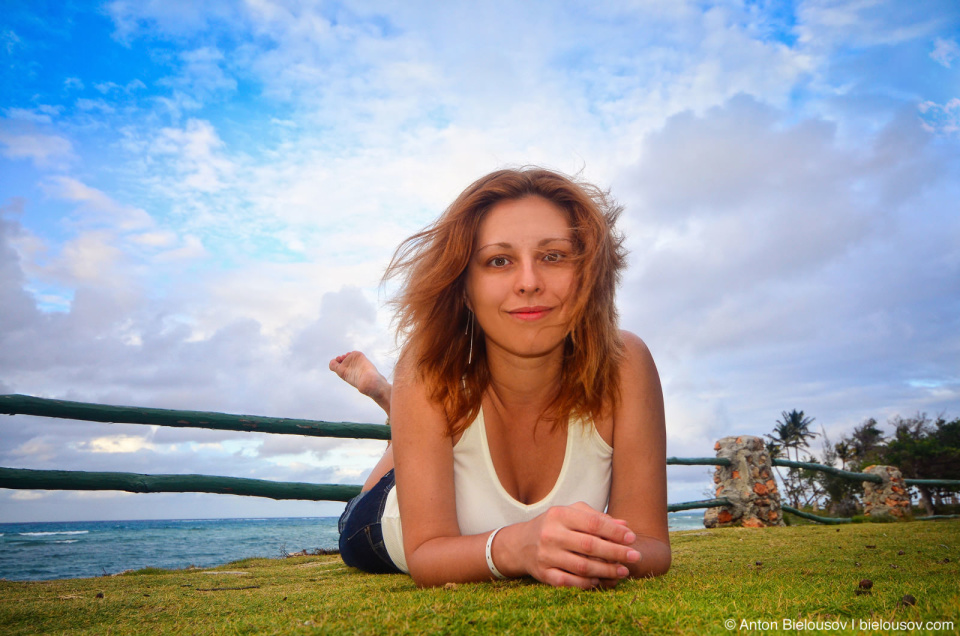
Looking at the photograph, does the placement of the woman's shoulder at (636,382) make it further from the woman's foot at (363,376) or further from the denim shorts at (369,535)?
the woman's foot at (363,376)

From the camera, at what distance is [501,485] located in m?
2.30

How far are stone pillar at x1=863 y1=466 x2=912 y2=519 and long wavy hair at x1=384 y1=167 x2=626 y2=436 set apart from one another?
10240 mm

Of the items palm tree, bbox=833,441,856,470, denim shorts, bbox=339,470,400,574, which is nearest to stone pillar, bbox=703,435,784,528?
denim shorts, bbox=339,470,400,574

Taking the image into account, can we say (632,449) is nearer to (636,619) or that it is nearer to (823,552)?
(636,619)

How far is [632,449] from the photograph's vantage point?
2203 mm

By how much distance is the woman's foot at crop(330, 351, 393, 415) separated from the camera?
4.16 metres

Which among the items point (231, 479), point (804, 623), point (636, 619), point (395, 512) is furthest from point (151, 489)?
point (804, 623)

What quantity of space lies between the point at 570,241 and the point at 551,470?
39.1 inches

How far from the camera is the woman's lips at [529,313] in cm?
219

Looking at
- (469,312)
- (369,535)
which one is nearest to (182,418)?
(369,535)

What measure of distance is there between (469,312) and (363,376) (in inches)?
76.1

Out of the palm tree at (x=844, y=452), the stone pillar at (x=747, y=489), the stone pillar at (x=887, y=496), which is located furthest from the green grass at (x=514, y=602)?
the palm tree at (x=844, y=452)

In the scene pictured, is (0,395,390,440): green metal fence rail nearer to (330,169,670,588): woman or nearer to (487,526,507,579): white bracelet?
(330,169,670,588): woman

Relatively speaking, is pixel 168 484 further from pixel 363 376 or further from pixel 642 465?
pixel 642 465
